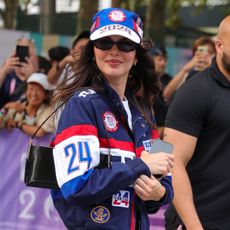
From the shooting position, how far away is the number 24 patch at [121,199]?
8.50 feet

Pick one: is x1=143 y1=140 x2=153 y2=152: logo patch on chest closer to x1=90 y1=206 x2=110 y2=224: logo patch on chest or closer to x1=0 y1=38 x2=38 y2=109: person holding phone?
x1=90 y1=206 x2=110 y2=224: logo patch on chest

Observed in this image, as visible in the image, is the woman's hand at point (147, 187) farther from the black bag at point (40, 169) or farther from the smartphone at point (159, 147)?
the black bag at point (40, 169)

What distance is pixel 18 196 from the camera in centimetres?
601

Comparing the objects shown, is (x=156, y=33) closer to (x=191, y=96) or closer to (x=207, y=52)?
(x=207, y=52)

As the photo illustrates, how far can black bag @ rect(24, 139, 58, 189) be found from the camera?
2.67m

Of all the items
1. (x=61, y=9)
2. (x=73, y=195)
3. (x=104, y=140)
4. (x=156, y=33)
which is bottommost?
(x=61, y=9)

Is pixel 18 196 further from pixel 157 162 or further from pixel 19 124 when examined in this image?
pixel 157 162

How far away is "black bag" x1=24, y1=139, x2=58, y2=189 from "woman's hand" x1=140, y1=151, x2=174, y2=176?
Answer: 414 mm

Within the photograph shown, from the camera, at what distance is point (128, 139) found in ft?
8.76

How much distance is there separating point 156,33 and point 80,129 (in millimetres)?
13371

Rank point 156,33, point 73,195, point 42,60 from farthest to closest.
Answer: point 156,33 < point 42,60 < point 73,195

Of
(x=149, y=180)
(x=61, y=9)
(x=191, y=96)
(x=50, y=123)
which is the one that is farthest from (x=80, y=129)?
(x=61, y=9)

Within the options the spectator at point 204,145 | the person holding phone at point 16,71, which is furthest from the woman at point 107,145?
the person holding phone at point 16,71

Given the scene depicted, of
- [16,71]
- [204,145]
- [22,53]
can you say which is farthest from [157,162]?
[16,71]
